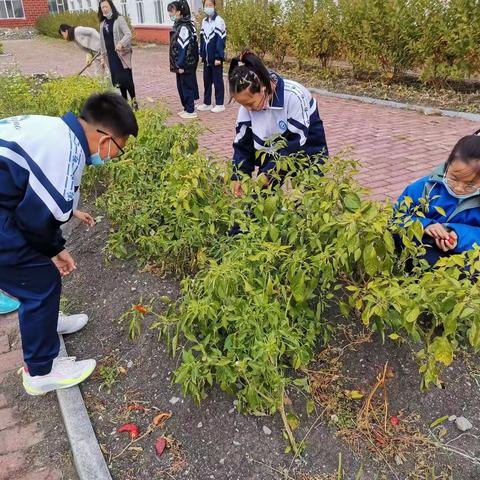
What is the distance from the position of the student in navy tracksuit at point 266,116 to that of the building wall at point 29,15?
30.0 m

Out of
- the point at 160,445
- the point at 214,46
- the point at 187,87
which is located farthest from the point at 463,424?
the point at 214,46

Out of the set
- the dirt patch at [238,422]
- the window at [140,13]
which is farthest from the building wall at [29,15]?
the dirt patch at [238,422]

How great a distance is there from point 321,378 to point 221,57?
660cm

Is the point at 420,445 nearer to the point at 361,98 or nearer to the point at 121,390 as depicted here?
the point at 121,390

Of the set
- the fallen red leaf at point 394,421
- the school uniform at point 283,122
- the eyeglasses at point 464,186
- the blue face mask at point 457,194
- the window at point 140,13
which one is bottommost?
the fallen red leaf at point 394,421

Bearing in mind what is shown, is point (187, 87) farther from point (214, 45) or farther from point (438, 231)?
point (438, 231)

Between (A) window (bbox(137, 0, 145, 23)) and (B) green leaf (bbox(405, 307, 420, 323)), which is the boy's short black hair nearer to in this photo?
(B) green leaf (bbox(405, 307, 420, 323))

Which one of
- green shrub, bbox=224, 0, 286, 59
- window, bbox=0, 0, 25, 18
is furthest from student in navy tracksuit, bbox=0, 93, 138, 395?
window, bbox=0, 0, 25, 18

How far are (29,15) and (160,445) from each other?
3171cm

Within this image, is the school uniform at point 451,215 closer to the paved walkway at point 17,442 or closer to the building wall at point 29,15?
the paved walkway at point 17,442

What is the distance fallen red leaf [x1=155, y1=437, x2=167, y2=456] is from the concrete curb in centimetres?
21

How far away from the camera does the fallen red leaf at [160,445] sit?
2089mm

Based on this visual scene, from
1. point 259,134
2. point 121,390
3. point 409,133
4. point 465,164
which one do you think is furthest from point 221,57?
point 121,390

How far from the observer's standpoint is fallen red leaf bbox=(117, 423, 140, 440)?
218 centimetres
